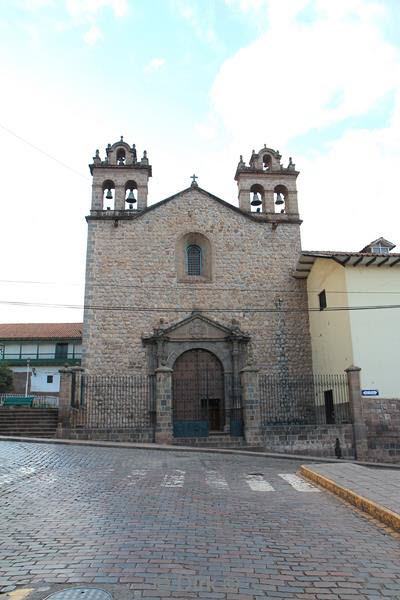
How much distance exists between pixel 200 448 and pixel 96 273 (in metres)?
8.90

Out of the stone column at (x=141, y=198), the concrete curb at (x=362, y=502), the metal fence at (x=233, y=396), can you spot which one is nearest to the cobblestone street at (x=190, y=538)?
the concrete curb at (x=362, y=502)

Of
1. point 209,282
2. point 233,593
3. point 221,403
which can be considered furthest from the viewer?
point 209,282

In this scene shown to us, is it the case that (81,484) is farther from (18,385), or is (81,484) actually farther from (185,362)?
(18,385)

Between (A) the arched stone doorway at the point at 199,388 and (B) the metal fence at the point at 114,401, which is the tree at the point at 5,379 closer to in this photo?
(B) the metal fence at the point at 114,401

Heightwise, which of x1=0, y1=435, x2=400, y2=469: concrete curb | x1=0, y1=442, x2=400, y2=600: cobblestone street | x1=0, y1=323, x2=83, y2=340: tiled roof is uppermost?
x1=0, y1=323, x2=83, y2=340: tiled roof

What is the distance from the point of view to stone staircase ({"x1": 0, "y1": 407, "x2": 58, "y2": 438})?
57.5 ft

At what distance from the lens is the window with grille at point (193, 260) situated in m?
21.7

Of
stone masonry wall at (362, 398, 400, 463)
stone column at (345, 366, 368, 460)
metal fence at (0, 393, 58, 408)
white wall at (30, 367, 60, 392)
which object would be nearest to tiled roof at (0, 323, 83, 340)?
white wall at (30, 367, 60, 392)

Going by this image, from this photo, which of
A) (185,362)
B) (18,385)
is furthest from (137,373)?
(18,385)

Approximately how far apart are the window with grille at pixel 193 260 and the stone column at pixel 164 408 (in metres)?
6.13

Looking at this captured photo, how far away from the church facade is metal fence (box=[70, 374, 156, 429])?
51cm

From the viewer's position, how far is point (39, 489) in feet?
25.7

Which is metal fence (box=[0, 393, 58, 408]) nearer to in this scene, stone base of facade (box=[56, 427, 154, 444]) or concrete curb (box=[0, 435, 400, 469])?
stone base of facade (box=[56, 427, 154, 444])

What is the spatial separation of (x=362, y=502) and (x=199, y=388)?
13121 mm
